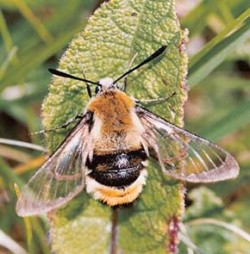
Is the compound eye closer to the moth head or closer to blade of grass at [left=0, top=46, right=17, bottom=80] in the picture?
the moth head

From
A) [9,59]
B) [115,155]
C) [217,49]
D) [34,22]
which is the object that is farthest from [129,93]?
[34,22]

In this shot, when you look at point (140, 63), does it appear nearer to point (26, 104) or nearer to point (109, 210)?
point (109, 210)

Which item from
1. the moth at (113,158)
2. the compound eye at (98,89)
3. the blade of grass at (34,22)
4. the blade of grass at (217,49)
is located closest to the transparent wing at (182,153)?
the moth at (113,158)

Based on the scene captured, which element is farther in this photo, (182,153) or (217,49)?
(217,49)

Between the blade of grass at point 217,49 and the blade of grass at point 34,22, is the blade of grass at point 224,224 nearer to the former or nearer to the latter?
the blade of grass at point 217,49

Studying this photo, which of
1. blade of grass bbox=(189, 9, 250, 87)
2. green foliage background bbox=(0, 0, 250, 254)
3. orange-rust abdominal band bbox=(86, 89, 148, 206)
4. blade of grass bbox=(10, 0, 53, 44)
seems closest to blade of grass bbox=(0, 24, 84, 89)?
green foliage background bbox=(0, 0, 250, 254)

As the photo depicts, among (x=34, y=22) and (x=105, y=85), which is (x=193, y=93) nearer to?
(x=34, y=22)

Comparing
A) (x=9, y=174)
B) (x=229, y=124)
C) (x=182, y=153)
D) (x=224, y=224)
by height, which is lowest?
(x=224, y=224)
